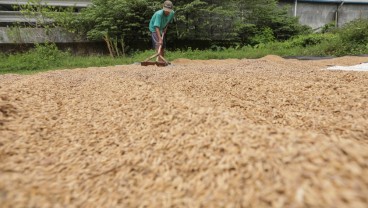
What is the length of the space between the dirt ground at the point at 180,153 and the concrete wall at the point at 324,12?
11.3m

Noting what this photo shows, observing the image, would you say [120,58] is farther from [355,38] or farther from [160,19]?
[355,38]

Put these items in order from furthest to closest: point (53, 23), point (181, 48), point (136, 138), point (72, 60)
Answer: point (181, 48)
point (53, 23)
point (72, 60)
point (136, 138)

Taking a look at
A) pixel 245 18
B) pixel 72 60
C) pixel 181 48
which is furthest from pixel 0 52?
pixel 245 18

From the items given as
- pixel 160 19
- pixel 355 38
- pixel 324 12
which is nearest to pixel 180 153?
pixel 160 19

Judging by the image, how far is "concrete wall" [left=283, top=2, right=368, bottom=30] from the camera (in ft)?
39.1

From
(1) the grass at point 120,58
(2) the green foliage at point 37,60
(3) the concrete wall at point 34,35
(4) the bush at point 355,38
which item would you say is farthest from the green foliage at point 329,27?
(2) the green foliage at point 37,60

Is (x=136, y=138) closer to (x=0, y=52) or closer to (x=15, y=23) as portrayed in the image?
(x=0, y=52)

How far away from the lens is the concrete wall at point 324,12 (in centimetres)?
1192

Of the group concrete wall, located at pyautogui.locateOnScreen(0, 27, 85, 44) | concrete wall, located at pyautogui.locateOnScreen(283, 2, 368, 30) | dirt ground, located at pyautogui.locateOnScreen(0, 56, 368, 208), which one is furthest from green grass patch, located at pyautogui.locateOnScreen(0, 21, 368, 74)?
dirt ground, located at pyautogui.locateOnScreen(0, 56, 368, 208)

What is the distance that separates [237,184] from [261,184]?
0.08 meters

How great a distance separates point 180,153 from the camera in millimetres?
1212

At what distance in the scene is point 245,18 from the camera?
10.3 metres

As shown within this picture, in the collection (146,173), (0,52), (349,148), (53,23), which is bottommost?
(146,173)

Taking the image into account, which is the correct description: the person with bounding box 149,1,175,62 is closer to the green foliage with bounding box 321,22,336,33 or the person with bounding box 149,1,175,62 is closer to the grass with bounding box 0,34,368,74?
the grass with bounding box 0,34,368,74
